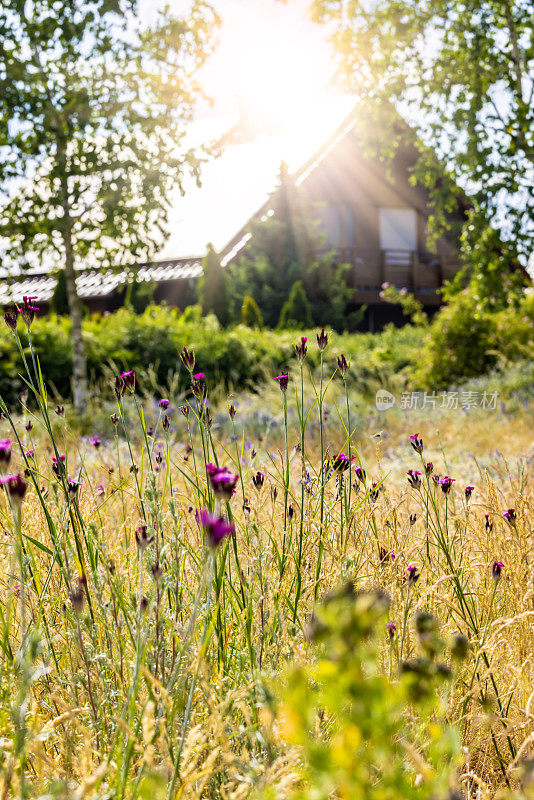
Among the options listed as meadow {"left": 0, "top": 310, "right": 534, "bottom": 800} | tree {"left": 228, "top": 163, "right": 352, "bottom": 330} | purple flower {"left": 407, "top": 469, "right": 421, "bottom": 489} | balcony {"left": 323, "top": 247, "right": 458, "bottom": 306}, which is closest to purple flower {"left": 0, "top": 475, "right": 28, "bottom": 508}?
meadow {"left": 0, "top": 310, "right": 534, "bottom": 800}

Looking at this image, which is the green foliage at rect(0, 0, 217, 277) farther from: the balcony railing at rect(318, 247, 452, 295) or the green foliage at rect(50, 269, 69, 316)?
the balcony railing at rect(318, 247, 452, 295)

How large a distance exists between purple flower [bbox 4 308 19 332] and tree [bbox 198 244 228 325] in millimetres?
13947

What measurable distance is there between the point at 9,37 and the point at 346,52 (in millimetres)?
4824

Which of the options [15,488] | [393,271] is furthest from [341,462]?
[393,271]

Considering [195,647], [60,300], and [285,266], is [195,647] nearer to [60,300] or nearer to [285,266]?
[60,300]

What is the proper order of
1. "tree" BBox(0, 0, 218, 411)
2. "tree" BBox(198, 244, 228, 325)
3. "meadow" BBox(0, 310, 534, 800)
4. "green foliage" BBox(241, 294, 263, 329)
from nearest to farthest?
1. "meadow" BBox(0, 310, 534, 800)
2. "tree" BBox(0, 0, 218, 411)
3. "green foliage" BBox(241, 294, 263, 329)
4. "tree" BBox(198, 244, 228, 325)

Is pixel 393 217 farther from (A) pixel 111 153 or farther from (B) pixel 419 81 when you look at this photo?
(A) pixel 111 153

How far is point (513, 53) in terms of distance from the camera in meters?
9.19

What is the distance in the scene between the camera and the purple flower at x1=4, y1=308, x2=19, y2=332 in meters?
1.72

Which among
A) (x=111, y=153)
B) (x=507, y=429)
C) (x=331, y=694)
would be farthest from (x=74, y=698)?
(x=111, y=153)

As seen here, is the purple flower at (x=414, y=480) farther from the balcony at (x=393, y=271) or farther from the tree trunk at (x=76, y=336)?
the balcony at (x=393, y=271)

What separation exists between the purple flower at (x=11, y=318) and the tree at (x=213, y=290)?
13.9 meters

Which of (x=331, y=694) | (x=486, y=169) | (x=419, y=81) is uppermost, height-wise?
(x=419, y=81)

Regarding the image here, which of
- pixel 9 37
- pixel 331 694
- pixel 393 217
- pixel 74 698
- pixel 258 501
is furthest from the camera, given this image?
pixel 393 217
